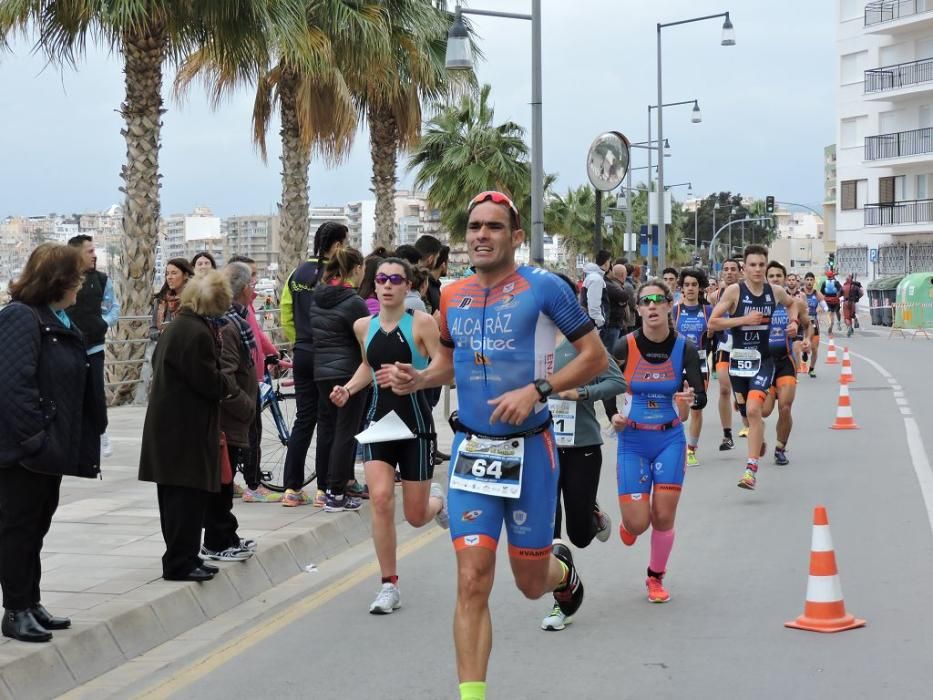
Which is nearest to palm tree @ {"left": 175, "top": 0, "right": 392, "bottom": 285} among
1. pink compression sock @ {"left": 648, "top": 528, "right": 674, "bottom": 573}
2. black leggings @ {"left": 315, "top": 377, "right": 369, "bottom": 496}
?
black leggings @ {"left": 315, "top": 377, "right": 369, "bottom": 496}

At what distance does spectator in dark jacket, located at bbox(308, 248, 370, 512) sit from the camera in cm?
943

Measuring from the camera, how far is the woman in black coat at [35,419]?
6.00m

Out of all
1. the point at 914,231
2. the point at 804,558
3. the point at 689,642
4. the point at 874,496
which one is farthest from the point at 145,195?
the point at 914,231

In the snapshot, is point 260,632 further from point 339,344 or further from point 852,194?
point 852,194

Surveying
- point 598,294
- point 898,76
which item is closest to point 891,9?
point 898,76

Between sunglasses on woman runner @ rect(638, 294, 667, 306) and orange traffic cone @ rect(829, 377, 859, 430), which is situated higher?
sunglasses on woman runner @ rect(638, 294, 667, 306)

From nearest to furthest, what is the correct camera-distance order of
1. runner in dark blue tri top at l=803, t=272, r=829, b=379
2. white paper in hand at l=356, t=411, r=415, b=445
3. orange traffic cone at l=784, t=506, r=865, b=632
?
orange traffic cone at l=784, t=506, r=865, b=632 < white paper in hand at l=356, t=411, r=415, b=445 < runner in dark blue tri top at l=803, t=272, r=829, b=379

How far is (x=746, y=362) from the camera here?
12.2 meters

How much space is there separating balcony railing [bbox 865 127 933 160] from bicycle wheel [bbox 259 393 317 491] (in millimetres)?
53437

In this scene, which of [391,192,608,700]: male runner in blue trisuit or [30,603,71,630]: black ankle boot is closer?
[391,192,608,700]: male runner in blue trisuit

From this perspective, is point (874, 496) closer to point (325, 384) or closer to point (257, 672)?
point (325, 384)

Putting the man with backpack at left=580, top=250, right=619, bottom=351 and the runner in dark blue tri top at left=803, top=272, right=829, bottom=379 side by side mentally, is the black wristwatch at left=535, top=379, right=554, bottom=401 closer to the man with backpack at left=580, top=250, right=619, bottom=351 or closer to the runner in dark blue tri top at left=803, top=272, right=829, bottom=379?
the man with backpack at left=580, top=250, right=619, bottom=351

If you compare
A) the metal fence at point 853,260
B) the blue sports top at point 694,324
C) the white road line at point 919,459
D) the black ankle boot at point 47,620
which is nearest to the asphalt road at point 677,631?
the white road line at point 919,459

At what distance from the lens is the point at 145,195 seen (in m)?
19.0
